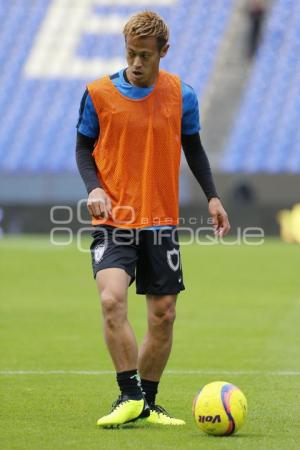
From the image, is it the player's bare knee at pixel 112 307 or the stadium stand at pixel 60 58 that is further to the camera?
the stadium stand at pixel 60 58

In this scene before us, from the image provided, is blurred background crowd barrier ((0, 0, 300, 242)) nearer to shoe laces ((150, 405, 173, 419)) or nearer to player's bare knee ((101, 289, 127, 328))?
shoe laces ((150, 405, 173, 419))

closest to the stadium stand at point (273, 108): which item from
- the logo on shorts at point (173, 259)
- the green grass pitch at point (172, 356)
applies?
the green grass pitch at point (172, 356)

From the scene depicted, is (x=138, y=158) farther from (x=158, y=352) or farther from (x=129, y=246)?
(x=158, y=352)

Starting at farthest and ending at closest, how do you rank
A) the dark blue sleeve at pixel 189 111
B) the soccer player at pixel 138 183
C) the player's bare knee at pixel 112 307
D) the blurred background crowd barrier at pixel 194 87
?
the blurred background crowd barrier at pixel 194 87 → the dark blue sleeve at pixel 189 111 → the soccer player at pixel 138 183 → the player's bare knee at pixel 112 307

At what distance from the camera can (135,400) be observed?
616 centimetres

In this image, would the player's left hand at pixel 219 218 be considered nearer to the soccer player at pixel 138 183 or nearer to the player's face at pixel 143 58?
the soccer player at pixel 138 183

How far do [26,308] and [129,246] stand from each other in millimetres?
7359

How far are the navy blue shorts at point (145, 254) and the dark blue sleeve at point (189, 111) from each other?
585 mm

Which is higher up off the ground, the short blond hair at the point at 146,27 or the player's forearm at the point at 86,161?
the short blond hair at the point at 146,27

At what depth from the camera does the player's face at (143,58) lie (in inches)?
240

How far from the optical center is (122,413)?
610cm

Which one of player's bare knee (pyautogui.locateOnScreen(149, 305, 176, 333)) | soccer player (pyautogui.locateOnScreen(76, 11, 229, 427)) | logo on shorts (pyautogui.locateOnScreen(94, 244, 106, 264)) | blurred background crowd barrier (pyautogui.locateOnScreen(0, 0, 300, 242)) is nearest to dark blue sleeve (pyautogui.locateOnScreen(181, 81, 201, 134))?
soccer player (pyautogui.locateOnScreen(76, 11, 229, 427))

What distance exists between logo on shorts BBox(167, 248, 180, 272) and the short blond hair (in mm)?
1125

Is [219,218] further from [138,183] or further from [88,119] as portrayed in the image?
[88,119]
